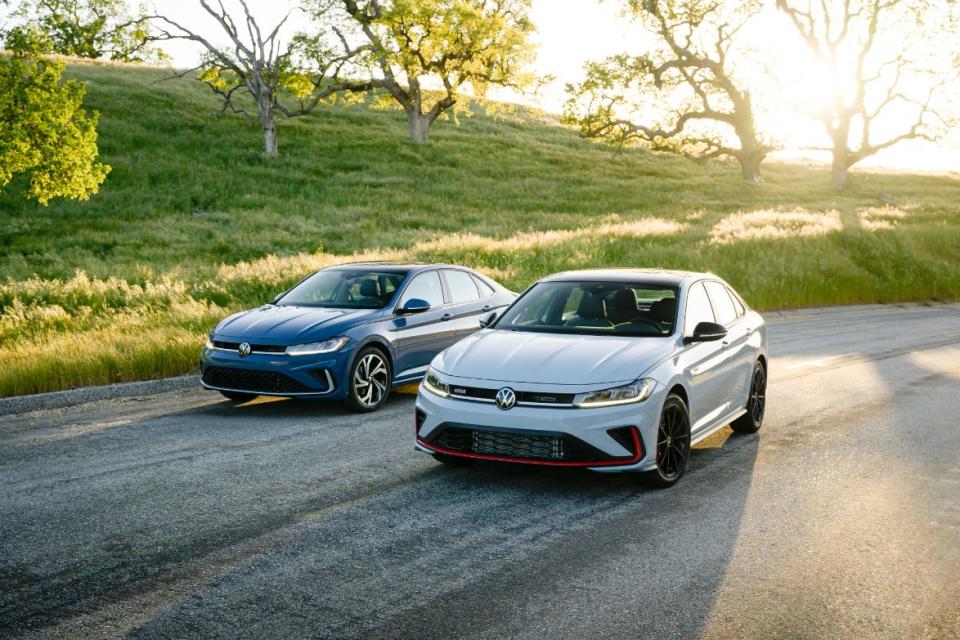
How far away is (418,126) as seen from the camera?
188ft

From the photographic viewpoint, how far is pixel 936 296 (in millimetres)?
27078

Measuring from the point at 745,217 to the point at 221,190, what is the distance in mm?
21196

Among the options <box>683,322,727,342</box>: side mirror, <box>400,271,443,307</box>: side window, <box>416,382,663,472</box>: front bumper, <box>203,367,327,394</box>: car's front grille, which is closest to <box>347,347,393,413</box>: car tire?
<box>203,367,327,394</box>: car's front grille

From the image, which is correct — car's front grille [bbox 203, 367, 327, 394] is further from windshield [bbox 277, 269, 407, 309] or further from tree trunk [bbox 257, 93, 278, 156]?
tree trunk [bbox 257, 93, 278, 156]

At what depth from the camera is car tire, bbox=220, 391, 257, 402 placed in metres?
10.1

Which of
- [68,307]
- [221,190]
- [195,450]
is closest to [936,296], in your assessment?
[68,307]

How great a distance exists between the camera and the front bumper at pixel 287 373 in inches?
384

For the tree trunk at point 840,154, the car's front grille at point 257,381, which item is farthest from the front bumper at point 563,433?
the tree trunk at point 840,154

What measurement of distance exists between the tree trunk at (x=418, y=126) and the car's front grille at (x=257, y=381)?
1883 inches

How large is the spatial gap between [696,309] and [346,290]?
4.59 metres

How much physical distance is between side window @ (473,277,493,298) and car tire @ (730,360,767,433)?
3964 mm

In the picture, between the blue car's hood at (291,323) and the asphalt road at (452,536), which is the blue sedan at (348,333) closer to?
the blue car's hood at (291,323)

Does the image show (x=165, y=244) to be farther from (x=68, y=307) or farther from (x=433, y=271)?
(x=433, y=271)

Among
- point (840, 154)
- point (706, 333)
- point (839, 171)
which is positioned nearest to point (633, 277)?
point (706, 333)
